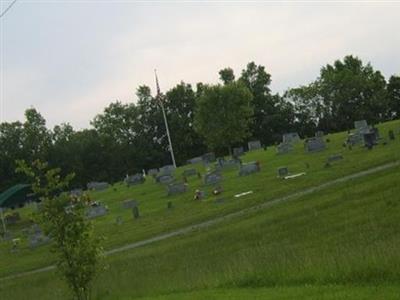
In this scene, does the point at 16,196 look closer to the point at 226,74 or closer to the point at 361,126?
the point at 361,126

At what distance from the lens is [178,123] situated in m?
97.4

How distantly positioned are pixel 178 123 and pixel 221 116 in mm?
34042

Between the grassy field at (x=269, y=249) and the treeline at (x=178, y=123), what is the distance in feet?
185

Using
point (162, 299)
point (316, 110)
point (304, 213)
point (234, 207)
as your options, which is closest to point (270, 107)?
point (316, 110)

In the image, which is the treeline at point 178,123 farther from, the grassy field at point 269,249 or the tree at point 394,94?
the grassy field at point 269,249

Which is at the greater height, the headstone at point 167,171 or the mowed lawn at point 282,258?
the headstone at point 167,171

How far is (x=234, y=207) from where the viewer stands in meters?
27.6

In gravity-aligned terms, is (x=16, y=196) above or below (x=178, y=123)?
below

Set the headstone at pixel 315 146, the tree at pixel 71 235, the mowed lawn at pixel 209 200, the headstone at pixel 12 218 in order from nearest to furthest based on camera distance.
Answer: the tree at pixel 71 235 < the mowed lawn at pixel 209 200 < the headstone at pixel 315 146 < the headstone at pixel 12 218

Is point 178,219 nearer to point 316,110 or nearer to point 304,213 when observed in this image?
point 304,213

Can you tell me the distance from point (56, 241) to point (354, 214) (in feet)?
31.6

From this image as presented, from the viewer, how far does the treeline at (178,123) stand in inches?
3511

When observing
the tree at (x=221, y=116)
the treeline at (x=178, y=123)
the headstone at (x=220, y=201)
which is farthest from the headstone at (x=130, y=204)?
the treeline at (x=178, y=123)

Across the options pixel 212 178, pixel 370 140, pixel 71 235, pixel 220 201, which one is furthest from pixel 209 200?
pixel 71 235
